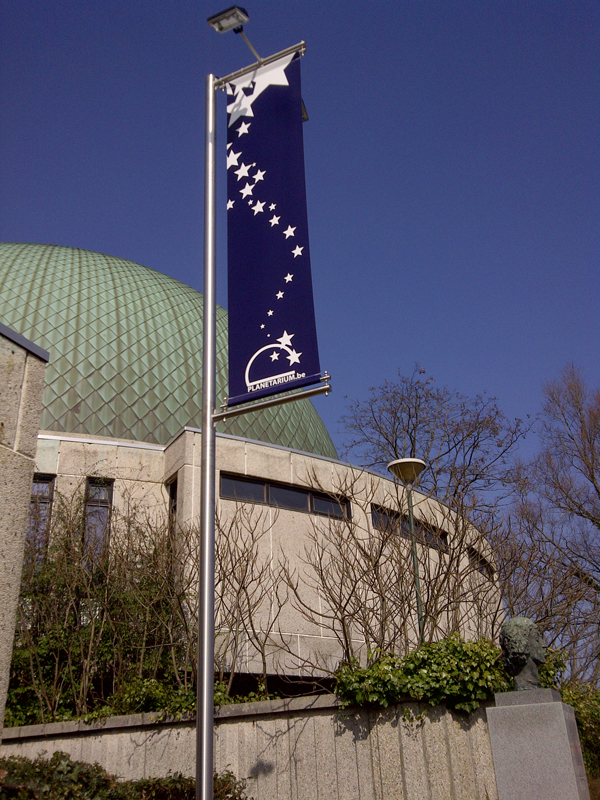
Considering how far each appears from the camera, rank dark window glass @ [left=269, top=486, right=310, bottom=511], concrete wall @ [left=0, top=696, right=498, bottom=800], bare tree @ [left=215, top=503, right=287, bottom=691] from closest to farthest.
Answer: concrete wall @ [left=0, top=696, right=498, bottom=800], bare tree @ [left=215, top=503, right=287, bottom=691], dark window glass @ [left=269, top=486, right=310, bottom=511]

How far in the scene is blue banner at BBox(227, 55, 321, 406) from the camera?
19.4ft

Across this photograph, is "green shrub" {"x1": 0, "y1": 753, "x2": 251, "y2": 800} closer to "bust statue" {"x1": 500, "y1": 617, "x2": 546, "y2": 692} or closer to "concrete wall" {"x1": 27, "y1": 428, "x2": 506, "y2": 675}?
"bust statue" {"x1": 500, "y1": 617, "x2": 546, "y2": 692}

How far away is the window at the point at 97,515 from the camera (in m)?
13.3

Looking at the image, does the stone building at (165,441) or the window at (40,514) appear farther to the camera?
the stone building at (165,441)

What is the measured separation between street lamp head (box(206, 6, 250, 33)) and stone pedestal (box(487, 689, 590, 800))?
7064 mm

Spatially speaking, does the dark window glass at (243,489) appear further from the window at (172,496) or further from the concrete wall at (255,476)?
the window at (172,496)

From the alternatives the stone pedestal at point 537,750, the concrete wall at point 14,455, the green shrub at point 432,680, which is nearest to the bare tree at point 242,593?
the green shrub at point 432,680

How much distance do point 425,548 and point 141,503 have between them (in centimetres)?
626

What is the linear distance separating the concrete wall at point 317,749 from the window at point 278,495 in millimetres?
5953

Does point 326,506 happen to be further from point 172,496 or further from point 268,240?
point 268,240

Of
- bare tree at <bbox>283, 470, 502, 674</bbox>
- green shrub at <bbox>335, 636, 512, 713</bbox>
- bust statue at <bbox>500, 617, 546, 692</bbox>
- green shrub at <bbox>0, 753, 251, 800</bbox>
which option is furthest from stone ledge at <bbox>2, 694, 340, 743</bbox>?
bust statue at <bbox>500, 617, 546, 692</bbox>

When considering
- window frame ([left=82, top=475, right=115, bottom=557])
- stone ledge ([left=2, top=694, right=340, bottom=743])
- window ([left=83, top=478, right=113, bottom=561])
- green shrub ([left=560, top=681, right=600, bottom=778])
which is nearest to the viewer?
stone ledge ([left=2, top=694, right=340, bottom=743])

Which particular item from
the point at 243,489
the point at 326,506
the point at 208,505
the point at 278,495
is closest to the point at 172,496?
the point at 243,489

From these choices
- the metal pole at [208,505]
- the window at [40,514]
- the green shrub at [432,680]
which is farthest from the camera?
the window at [40,514]
